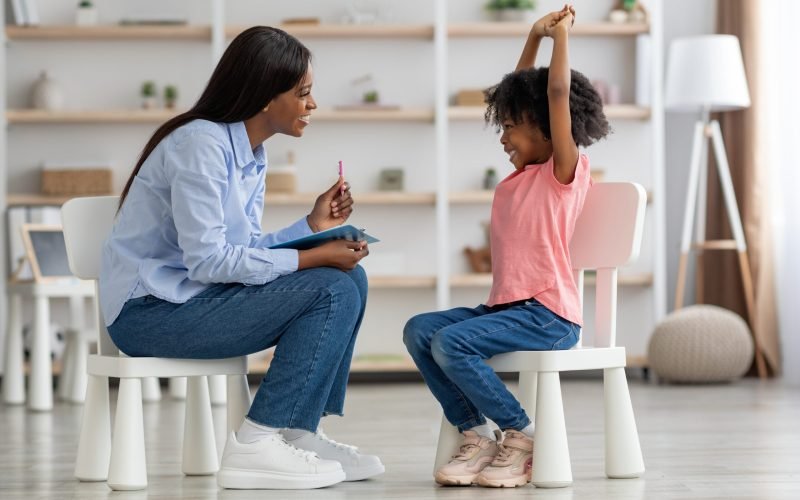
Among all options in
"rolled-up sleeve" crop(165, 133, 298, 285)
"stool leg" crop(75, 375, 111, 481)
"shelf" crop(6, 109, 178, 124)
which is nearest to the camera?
"rolled-up sleeve" crop(165, 133, 298, 285)

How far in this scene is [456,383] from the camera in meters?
2.24

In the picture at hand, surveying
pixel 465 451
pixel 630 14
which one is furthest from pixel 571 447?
pixel 630 14

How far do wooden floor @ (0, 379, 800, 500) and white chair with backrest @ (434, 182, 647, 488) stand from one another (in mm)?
60

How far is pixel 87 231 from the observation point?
8.06 ft

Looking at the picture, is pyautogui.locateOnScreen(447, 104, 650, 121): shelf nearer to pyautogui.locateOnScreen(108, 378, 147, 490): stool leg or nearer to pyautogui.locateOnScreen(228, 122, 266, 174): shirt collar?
pyautogui.locateOnScreen(228, 122, 266, 174): shirt collar

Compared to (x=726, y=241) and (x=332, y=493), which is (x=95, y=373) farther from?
(x=726, y=241)

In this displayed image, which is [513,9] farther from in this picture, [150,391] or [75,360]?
[75,360]

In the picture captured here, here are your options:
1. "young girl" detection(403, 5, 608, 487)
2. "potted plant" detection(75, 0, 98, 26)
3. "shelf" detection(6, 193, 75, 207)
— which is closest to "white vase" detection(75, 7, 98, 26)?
"potted plant" detection(75, 0, 98, 26)

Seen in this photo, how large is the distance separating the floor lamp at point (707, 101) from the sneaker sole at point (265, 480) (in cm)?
306

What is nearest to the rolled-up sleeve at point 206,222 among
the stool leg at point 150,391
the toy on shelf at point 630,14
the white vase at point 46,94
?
the stool leg at point 150,391

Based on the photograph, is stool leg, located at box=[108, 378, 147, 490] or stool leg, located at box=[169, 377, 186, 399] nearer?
stool leg, located at box=[108, 378, 147, 490]

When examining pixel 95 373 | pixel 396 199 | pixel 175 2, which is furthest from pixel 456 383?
pixel 175 2

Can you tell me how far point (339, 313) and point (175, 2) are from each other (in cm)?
327

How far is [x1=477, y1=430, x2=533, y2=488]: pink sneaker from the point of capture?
225 cm
